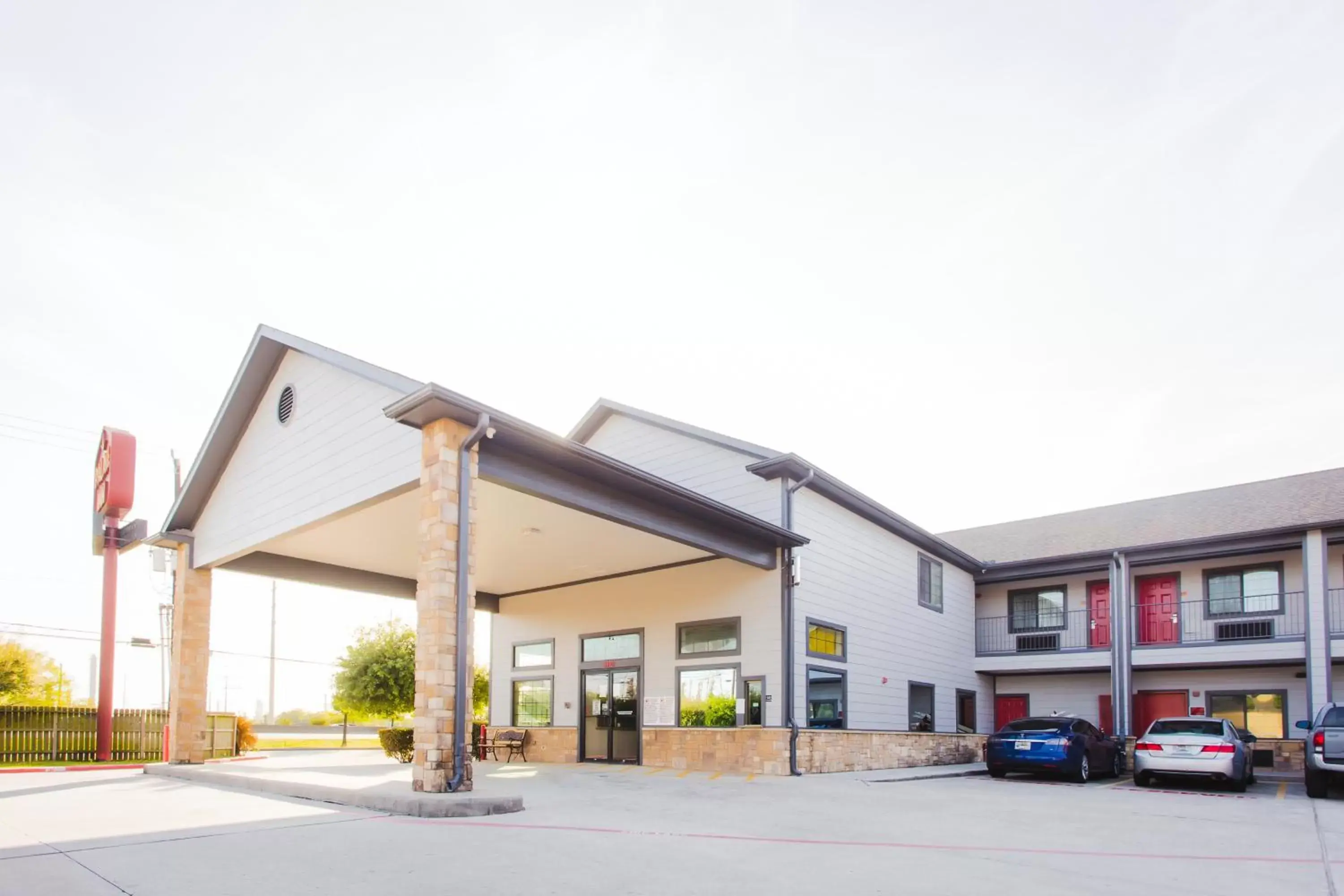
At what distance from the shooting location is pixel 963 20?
39.7 ft

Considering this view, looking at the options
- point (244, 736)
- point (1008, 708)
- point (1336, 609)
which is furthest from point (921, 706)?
point (244, 736)

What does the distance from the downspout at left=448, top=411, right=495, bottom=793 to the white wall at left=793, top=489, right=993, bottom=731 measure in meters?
7.90

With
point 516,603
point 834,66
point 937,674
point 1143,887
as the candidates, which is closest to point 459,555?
point 1143,887

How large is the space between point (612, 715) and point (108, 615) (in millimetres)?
12487

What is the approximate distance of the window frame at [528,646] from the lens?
818 inches

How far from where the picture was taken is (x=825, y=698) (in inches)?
693

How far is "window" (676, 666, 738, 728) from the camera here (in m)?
17.0

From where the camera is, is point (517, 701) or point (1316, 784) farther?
point (517, 701)

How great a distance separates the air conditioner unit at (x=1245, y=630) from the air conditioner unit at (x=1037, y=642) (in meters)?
3.71

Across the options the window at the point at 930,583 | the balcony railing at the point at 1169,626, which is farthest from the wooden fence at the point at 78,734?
the balcony railing at the point at 1169,626

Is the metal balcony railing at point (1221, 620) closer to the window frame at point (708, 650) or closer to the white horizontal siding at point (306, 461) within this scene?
the window frame at point (708, 650)

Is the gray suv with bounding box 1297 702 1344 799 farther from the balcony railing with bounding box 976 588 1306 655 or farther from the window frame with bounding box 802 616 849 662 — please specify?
the window frame with bounding box 802 616 849 662

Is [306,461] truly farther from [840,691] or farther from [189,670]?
[840,691]

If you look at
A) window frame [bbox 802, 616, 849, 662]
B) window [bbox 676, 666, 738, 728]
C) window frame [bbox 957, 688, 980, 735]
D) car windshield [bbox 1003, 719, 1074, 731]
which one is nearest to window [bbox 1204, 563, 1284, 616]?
window frame [bbox 957, 688, 980, 735]
